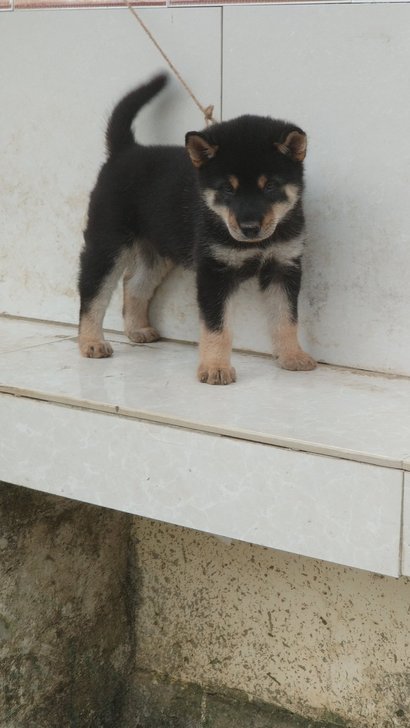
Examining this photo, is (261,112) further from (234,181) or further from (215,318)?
(215,318)

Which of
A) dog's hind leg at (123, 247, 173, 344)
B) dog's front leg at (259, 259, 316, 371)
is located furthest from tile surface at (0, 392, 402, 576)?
dog's hind leg at (123, 247, 173, 344)

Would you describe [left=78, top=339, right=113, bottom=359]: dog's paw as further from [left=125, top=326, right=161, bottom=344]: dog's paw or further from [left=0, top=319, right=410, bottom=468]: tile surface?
[left=125, top=326, right=161, bottom=344]: dog's paw

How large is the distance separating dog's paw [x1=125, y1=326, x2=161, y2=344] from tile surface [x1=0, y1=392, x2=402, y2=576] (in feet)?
2.68

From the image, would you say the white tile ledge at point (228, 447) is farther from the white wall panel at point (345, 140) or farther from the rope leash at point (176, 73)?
the rope leash at point (176, 73)

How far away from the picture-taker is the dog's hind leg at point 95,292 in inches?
133

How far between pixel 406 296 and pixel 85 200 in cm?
134

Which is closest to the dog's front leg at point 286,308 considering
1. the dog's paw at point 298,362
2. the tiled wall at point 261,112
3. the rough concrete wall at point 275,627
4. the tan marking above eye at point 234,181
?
the dog's paw at point 298,362

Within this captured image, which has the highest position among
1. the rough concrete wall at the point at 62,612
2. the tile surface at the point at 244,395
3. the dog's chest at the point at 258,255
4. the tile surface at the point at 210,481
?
the dog's chest at the point at 258,255

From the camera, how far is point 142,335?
3.63m

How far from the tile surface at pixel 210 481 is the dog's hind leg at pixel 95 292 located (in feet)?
1.78

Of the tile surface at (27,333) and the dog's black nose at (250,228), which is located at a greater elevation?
the dog's black nose at (250,228)

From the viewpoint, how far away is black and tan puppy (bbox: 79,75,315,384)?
2.82 metres

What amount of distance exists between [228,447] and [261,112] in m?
1.27

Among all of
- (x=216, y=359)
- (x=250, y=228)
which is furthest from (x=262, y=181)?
(x=216, y=359)
